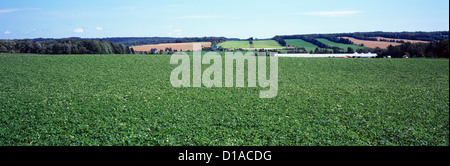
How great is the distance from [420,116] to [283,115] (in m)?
8.97

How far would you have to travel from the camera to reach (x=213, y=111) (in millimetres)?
14961

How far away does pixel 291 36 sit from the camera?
121m

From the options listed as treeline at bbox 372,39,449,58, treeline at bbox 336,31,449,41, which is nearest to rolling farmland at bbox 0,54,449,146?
treeline at bbox 372,39,449,58

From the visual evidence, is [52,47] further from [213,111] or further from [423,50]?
[423,50]

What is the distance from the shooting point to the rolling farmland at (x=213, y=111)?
10883 millimetres

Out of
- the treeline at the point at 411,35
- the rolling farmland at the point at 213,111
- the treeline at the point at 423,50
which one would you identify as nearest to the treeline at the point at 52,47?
the rolling farmland at the point at 213,111

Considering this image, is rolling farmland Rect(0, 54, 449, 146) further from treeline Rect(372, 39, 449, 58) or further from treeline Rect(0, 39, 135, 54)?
treeline Rect(0, 39, 135, 54)

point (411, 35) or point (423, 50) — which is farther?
point (411, 35)

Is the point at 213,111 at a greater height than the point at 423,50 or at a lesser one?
lesser

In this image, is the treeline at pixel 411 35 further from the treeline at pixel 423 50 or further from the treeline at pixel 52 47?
the treeline at pixel 52 47

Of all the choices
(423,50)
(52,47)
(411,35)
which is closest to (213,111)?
(423,50)

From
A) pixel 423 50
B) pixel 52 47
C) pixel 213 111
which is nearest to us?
pixel 213 111

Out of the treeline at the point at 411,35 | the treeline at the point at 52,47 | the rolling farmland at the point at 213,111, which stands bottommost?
the rolling farmland at the point at 213,111
